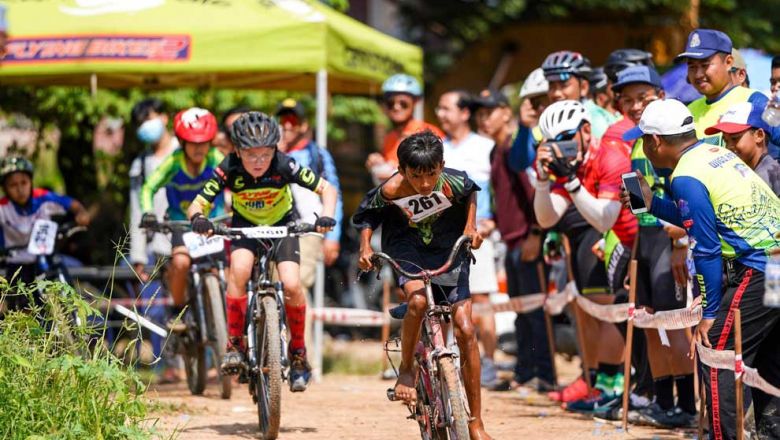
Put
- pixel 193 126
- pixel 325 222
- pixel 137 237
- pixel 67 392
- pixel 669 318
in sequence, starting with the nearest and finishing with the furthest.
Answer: pixel 67 392, pixel 669 318, pixel 325 222, pixel 193 126, pixel 137 237

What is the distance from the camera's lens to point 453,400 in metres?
6.88

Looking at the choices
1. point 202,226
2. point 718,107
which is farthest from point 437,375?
point 718,107

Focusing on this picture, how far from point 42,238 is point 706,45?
231 inches

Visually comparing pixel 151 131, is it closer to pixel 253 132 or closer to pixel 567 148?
A: pixel 253 132

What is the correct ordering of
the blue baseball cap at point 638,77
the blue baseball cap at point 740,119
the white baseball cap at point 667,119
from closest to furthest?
the white baseball cap at point 667,119 → the blue baseball cap at point 740,119 → the blue baseball cap at point 638,77

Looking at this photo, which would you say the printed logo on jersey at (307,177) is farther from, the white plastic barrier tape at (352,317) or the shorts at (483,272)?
the white plastic barrier tape at (352,317)

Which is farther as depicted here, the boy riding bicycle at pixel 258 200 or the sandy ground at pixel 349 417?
the boy riding bicycle at pixel 258 200

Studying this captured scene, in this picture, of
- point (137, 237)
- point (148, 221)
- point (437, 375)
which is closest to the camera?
point (437, 375)

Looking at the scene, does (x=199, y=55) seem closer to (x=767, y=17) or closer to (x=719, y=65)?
(x=719, y=65)

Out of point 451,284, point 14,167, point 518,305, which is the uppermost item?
point 14,167

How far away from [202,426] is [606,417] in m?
2.79

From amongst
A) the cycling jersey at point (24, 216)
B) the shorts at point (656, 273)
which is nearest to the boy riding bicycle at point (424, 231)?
the shorts at point (656, 273)

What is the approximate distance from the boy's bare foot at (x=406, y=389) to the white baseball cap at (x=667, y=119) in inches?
74.2

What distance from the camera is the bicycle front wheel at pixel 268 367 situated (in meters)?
8.33
